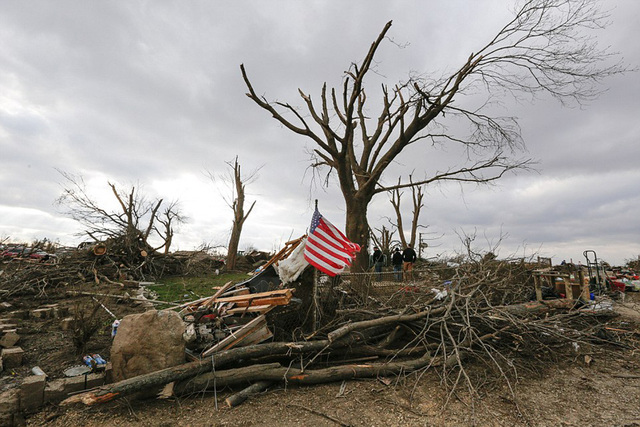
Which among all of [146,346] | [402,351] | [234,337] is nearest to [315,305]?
[234,337]

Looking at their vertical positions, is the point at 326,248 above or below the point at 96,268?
above

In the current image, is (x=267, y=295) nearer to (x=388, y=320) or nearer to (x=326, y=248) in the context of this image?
(x=326, y=248)

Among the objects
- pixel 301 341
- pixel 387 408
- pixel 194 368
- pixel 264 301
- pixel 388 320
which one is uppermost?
pixel 264 301

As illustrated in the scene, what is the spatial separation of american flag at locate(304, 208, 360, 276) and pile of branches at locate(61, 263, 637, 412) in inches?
34.0

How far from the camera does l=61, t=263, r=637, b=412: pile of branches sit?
4.06 meters

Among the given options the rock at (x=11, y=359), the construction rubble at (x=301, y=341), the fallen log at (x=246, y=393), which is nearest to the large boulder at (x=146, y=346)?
the construction rubble at (x=301, y=341)

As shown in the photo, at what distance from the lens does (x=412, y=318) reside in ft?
17.0

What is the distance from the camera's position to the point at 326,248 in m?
4.95

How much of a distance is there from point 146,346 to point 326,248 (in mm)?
2535

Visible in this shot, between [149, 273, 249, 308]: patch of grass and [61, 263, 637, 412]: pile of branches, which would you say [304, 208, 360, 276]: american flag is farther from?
[149, 273, 249, 308]: patch of grass

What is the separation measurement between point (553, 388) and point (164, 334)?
4902mm

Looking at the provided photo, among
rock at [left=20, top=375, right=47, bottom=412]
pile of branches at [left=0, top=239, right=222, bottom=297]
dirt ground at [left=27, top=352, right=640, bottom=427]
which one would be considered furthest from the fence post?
pile of branches at [left=0, top=239, right=222, bottom=297]

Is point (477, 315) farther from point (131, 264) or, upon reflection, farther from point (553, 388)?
point (131, 264)

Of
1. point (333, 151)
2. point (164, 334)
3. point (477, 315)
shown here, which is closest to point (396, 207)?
point (333, 151)
